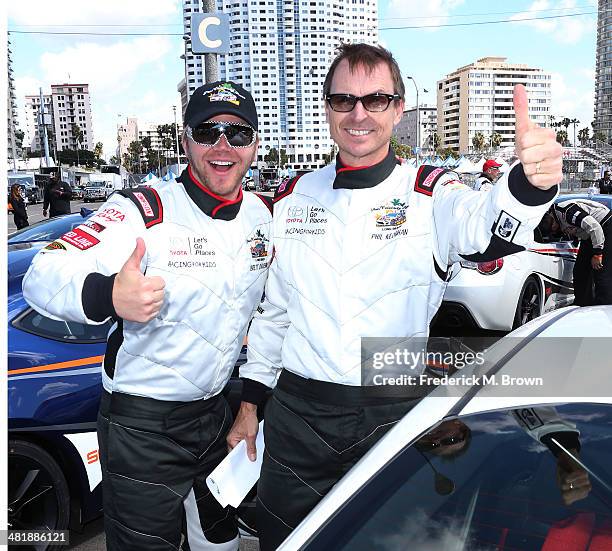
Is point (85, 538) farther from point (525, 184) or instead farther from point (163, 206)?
point (525, 184)

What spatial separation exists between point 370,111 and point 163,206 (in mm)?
764

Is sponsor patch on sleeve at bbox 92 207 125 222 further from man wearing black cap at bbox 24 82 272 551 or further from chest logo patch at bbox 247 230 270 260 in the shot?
chest logo patch at bbox 247 230 270 260

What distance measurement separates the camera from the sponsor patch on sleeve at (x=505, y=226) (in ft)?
5.45

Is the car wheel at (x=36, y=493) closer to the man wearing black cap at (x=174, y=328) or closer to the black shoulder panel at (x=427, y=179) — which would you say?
the man wearing black cap at (x=174, y=328)

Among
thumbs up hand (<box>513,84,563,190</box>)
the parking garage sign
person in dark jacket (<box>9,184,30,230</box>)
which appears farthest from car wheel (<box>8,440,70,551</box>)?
person in dark jacket (<box>9,184,30,230</box>)

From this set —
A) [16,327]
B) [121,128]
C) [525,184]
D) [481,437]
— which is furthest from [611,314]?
[121,128]

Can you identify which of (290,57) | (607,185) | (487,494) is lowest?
(487,494)

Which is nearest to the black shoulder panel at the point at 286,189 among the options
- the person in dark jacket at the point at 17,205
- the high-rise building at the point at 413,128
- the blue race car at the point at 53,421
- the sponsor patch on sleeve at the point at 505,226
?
the sponsor patch on sleeve at the point at 505,226

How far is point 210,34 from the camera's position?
6.98 metres

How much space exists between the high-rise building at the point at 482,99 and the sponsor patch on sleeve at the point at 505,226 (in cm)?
15477

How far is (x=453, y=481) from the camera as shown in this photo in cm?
139

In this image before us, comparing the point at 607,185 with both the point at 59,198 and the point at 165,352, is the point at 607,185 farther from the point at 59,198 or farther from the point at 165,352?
the point at 165,352

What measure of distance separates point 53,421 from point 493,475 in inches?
85.5

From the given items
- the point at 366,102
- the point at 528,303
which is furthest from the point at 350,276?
the point at 528,303
